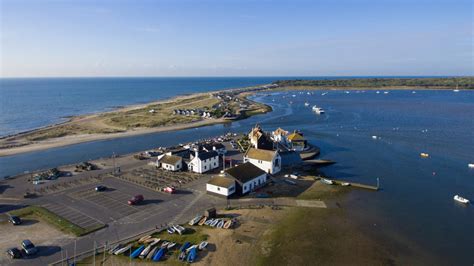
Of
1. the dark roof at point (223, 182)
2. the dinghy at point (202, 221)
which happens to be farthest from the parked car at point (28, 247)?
the dark roof at point (223, 182)

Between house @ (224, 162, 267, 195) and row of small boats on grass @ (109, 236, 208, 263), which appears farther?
house @ (224, 162, 267, 195)

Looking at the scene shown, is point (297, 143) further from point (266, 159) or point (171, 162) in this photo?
point (171, 162)

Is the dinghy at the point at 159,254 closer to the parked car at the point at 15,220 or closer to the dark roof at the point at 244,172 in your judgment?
the dark roof at the point at 244,172

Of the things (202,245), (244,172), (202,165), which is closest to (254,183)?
(244,172)

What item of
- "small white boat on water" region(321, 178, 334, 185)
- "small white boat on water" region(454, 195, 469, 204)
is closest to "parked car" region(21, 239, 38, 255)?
"small white boat on water" region(321, 178, 334, 185)

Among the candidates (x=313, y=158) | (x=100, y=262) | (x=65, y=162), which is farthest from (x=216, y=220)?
(x=65, y=162)

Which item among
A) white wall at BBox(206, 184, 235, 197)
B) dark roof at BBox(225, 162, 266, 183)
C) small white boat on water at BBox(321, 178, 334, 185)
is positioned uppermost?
dark roof at BBox(225, 162, 266, 183)

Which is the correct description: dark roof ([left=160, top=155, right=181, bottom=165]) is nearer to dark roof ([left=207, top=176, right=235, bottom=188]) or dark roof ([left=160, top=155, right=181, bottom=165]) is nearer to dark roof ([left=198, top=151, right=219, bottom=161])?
dark roof ([left=198, top=151, right=219, bottom=161])

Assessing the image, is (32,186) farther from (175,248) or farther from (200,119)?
(200,119)
